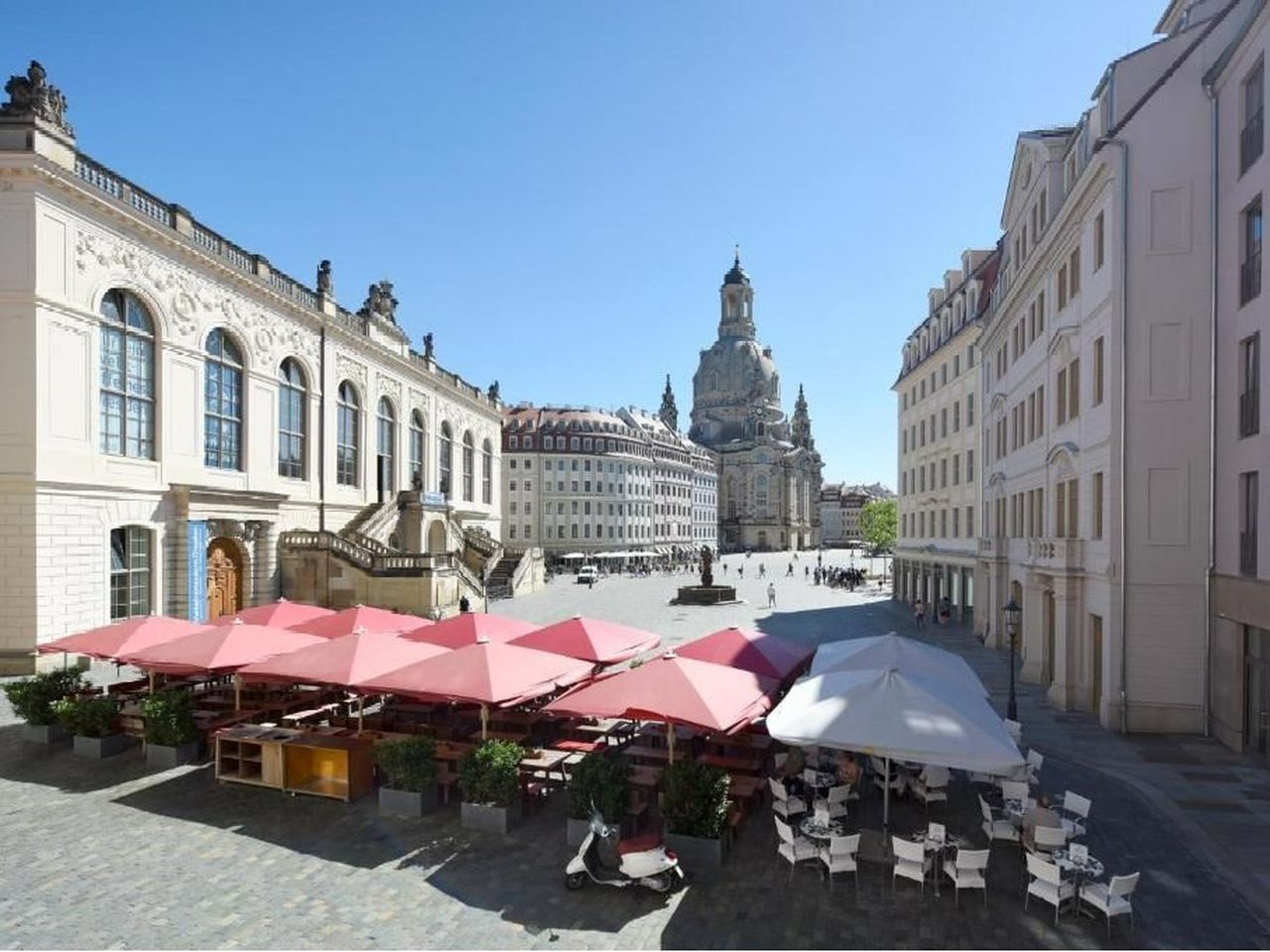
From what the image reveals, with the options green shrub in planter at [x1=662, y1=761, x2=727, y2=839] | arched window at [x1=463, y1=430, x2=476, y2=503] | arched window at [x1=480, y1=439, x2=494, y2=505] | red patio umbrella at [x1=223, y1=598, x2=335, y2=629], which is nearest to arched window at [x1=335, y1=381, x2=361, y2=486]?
arched window at [x1=463, y1=430, x2=476, y2=503]

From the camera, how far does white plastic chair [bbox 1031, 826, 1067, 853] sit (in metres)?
9.98

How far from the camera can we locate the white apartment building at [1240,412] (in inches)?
628

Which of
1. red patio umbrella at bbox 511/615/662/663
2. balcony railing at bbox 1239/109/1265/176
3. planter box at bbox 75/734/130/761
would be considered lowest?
planter box at bbox 75/734/130/761

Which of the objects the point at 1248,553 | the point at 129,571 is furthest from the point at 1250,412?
the point at 129,571

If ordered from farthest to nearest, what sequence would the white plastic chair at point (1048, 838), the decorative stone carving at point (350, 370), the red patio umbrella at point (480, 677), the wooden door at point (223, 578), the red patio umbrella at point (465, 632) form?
the decorative stone carving at point (350, 370), the wooden door at point (223, 578), the red patio umbrella at point (465, 632), the red patio umbrella at point (480, 677), the white plastic chair at point (1048, 838)

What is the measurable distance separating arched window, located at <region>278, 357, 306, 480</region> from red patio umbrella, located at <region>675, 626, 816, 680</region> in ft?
90.3

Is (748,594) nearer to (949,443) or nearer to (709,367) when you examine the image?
(949,443)

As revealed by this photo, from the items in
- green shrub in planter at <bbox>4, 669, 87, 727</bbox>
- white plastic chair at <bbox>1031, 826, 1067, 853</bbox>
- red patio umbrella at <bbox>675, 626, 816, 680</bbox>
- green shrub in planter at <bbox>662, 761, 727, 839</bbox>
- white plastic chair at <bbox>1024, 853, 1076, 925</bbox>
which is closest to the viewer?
white plastic chair at <bbox>1024, 853, 1076, 925</bbox>

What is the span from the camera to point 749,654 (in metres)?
15.2

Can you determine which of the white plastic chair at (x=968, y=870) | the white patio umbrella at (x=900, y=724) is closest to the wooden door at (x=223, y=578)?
the white patio umbrella at (x=900, y=724)

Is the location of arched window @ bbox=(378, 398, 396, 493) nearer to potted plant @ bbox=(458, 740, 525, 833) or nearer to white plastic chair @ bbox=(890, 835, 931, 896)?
potted plant @ bbox=(458, 740, 525, 833)

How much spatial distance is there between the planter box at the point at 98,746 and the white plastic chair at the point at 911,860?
1414cm

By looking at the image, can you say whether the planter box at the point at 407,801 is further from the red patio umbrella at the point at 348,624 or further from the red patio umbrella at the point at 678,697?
the red patio umbrella at the point at 348,624

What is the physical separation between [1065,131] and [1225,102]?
7.66 m
